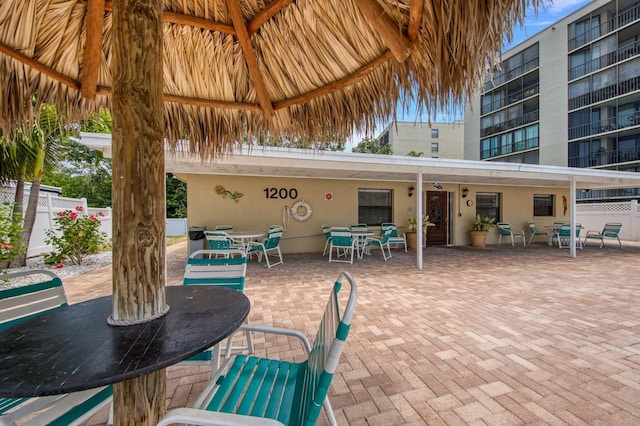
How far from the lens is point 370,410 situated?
1766mm

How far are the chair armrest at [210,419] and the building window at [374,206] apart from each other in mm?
8040

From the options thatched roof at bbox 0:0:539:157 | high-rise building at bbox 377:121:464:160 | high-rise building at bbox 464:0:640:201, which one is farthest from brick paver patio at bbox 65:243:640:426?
high-rise building at bbox 377:121:464:160

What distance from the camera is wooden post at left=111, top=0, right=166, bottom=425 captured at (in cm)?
116

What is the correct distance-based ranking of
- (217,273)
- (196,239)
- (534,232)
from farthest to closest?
1. (534,232)
2. (196,239)
3. (217,273)

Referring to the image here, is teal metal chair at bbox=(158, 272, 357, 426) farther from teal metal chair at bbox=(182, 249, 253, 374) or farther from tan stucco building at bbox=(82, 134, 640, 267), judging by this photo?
tan stucco building at bbox=(82, 134, 640, 267)

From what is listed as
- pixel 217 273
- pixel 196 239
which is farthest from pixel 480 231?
pixel 217 273

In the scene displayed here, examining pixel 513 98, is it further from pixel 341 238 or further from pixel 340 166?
pixel 341 238

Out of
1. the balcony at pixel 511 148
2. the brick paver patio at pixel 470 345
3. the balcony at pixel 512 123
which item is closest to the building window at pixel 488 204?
the brick paver patio at pixel 470 345

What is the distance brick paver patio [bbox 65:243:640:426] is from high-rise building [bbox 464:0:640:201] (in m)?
16.5

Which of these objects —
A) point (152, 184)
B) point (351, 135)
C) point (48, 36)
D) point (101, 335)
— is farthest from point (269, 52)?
point (101, 335)

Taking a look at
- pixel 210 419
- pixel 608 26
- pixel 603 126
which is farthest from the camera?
pixel 603 126

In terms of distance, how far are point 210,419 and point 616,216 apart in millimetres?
17513

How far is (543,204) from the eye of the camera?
10859 mm

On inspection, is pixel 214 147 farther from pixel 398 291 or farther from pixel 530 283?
pixel 530 283
